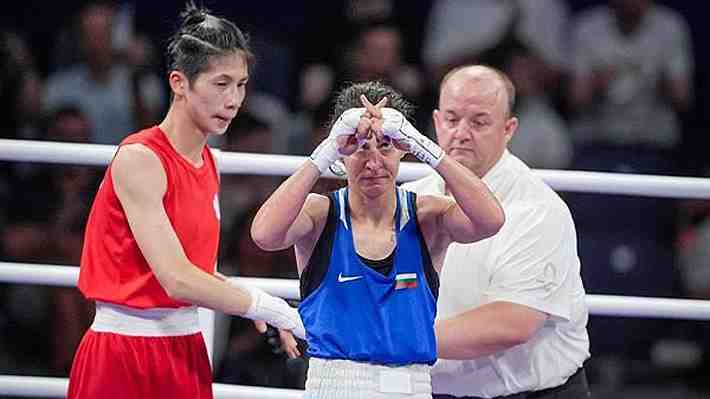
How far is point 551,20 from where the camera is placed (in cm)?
625

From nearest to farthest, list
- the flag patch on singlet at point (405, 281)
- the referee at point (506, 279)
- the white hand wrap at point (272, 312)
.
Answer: the flag patch on singlet at point (405, 281) → the white hand wrap at point (272, 312) → the referee at point (506, 279)

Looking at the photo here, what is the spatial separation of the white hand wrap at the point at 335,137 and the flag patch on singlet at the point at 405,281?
0.99 ft

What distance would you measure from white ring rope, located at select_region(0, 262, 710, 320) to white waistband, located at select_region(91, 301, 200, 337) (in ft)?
1.97

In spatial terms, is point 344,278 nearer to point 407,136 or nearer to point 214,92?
point 407,136

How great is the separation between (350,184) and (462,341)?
0.59m

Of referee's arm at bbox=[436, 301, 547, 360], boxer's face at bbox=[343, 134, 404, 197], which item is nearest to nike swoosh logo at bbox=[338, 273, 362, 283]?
boxer's face at bbox=[343, 134, 404, 197]

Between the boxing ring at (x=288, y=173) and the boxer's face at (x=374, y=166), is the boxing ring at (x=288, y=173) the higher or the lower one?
the lower one

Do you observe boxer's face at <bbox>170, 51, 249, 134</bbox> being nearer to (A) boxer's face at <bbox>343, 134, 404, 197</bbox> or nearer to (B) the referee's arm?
(A) boxer's face at <bbox>343, 134, 404, 197</bbox>

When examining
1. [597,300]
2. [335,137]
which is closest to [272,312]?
[335,137]

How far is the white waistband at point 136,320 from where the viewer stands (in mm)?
3168

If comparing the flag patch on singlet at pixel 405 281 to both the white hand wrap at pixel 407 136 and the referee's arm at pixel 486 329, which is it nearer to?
the white hand wrap at pixel 407 136

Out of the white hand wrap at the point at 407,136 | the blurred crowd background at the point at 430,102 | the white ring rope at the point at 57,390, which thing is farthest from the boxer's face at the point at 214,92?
the blurred crowd background at the point at 430,102

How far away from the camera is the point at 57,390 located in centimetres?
385

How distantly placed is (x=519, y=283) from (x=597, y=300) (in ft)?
1.54
